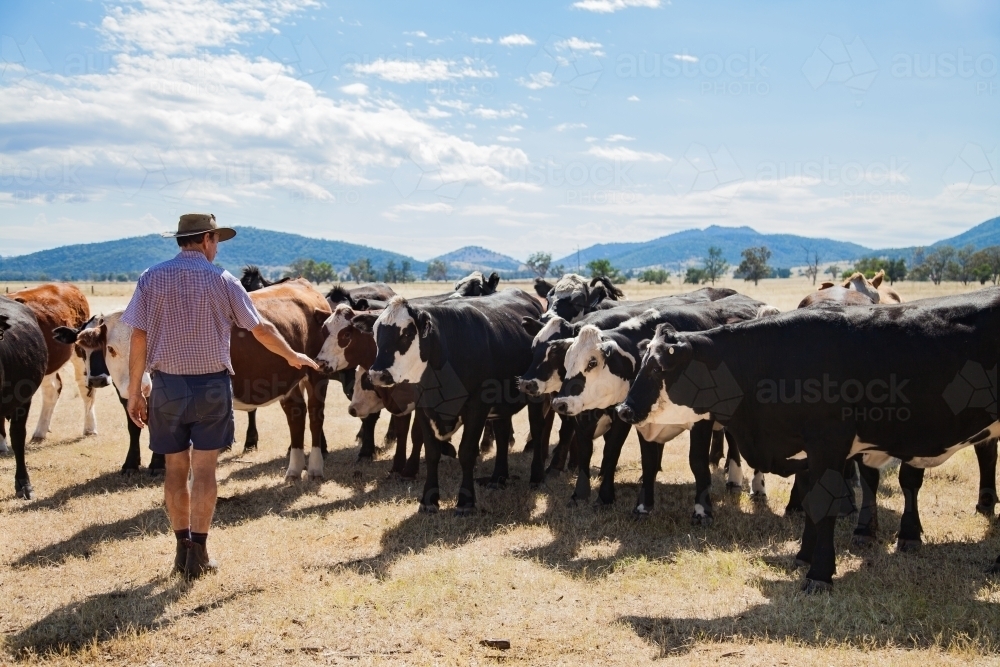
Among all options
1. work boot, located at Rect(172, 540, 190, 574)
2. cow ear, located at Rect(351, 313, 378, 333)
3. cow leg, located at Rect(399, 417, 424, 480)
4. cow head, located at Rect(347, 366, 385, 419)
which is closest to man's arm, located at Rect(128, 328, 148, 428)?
work boot, located at Rect(172, 540, 190, 574)

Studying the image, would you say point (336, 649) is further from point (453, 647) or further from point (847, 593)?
point (847, 593)

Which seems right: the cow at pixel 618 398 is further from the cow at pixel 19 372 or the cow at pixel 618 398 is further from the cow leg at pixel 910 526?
the cow at pixel 19 372

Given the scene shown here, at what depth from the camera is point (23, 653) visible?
5137 mm

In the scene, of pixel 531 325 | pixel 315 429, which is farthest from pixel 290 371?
pixel 531 325

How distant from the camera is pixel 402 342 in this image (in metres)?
8.43

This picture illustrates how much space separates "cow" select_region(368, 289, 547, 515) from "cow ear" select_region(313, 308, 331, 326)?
8.44ft

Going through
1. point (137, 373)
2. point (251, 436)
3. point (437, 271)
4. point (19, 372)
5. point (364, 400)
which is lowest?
point (251, 436)

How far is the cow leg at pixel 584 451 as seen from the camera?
8.80 metres

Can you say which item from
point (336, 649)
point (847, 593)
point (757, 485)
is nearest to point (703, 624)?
point (847, 593)

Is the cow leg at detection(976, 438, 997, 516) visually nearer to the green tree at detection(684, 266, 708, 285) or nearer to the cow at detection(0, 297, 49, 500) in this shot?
the cow at detection(0, 297, 49, 500)

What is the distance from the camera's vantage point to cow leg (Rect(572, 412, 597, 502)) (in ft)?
28.9

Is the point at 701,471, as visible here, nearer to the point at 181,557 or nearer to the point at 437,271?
the point at 181,557

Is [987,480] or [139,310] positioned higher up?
[139,310]

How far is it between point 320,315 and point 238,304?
15.6 feet
